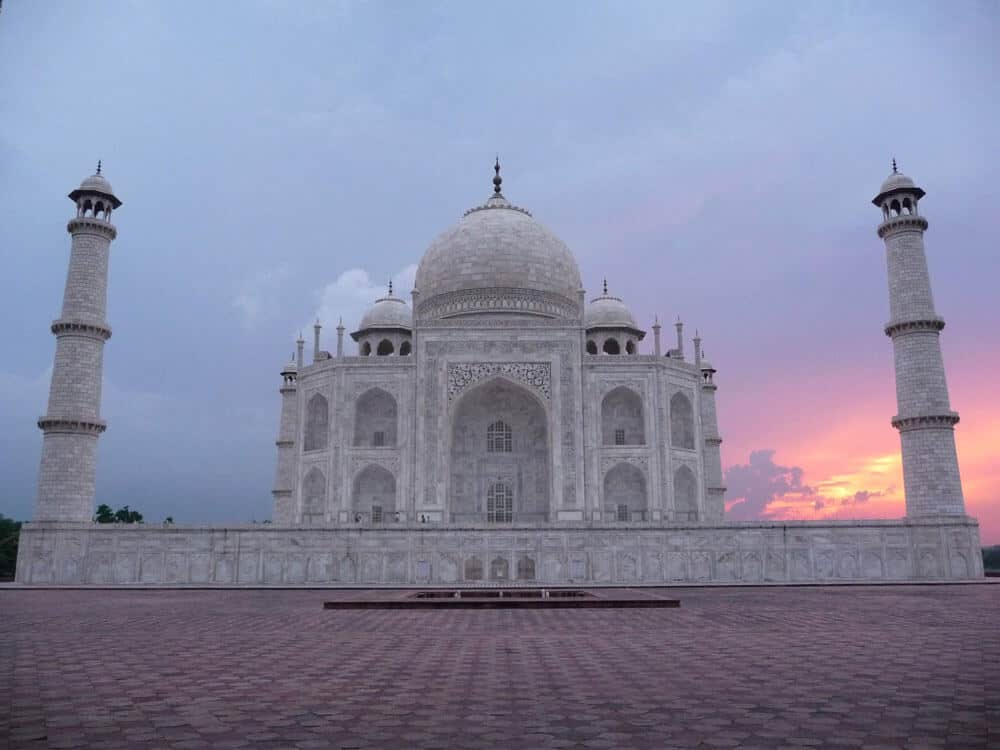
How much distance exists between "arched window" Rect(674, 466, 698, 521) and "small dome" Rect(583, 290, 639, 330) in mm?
7896

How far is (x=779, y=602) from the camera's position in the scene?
41.4 ft

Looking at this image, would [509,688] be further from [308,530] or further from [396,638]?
[308,530]

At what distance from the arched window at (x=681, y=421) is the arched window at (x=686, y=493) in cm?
106

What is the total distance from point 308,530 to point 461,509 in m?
7.64

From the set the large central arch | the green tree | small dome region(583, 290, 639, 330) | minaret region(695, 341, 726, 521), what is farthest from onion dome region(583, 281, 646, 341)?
Result: the green tree

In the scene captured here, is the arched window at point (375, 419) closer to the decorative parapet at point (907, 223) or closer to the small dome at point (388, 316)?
the small dome at point (388, 316)

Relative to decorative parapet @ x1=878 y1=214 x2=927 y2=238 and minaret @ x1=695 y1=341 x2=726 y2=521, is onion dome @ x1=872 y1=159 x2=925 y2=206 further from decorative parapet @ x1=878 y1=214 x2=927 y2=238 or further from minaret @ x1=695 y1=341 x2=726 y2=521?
minaret @ x1=695 y1=341 x2=726 y2=521

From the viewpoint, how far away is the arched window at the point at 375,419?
2816 centimetres

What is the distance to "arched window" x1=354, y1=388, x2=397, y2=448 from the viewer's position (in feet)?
92.4

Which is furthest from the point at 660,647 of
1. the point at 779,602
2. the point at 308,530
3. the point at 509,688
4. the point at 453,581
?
the point at 308,530

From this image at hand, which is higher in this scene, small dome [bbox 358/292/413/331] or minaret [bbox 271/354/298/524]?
small dome [bbox 358/292/413/331]

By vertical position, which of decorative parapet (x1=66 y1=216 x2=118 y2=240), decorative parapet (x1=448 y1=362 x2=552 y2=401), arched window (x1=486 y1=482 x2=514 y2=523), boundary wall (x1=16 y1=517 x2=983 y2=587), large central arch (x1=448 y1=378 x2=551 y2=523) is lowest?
boundary wall (x1=16 y1=517 x2=983 y2=587)

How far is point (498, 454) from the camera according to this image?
Result: 2872 cm

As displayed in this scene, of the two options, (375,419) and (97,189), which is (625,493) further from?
(97,189)
